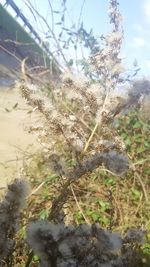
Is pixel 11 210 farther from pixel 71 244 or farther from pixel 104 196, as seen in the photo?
pixel 104 196

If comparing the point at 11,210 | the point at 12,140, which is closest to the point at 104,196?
the point at 12,140

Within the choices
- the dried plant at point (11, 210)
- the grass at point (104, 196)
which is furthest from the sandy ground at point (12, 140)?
the dried plant at point (11, 210)

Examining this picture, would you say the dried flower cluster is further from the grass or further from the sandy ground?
the sandy ground

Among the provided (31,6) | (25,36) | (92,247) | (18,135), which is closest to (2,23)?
(25,36)

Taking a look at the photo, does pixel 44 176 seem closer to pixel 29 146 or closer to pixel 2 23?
pixel 29 146

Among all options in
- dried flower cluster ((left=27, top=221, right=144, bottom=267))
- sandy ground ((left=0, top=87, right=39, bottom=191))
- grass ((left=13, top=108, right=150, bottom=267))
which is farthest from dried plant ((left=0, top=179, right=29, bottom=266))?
sandy ground ((left=0, top=87, right=39, bottom=191))

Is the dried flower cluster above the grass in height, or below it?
below
